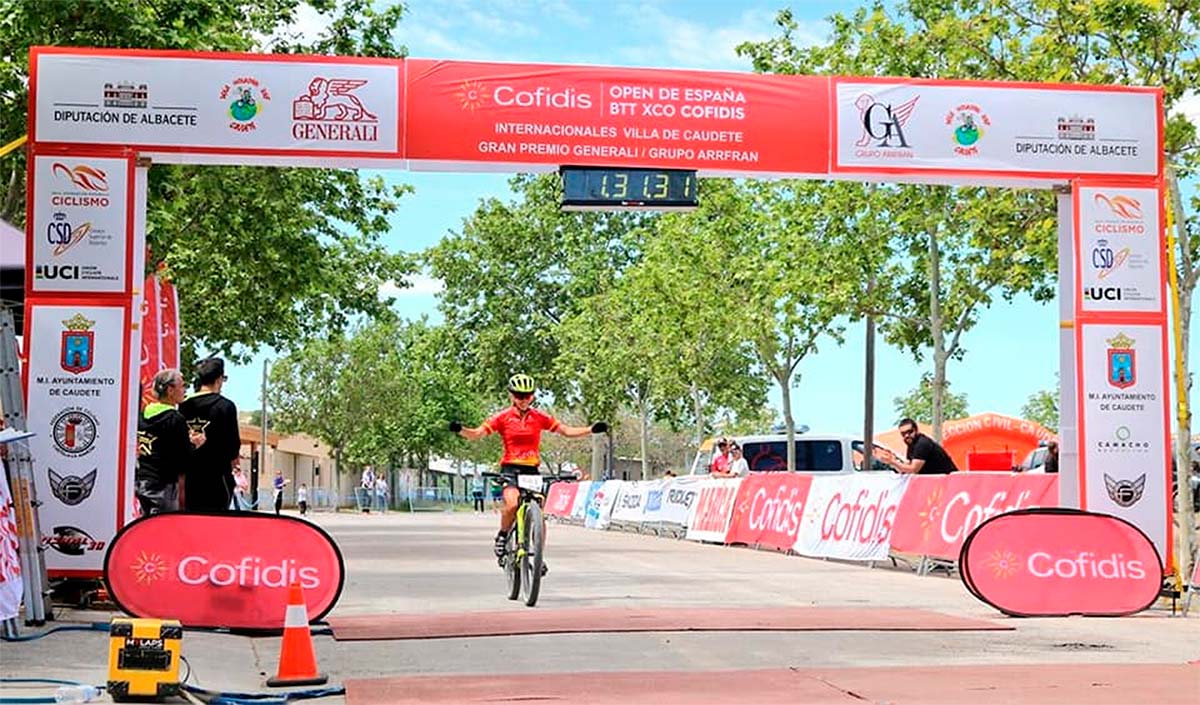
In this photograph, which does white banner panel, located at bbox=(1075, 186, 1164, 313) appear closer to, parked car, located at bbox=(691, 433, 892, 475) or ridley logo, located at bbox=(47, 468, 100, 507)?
ridley logo, located at bbox=(47, 468, 100, 507)

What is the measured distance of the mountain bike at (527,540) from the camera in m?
12.9

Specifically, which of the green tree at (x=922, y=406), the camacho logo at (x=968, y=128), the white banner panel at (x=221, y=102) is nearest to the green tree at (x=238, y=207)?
the white banner panel at (x=221, y=102)

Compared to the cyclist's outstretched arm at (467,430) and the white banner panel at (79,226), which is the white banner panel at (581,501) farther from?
the white banner panel at (79,226)

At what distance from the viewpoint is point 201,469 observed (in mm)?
12180

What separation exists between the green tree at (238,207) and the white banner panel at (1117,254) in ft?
35.2

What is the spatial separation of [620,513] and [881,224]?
9.49 metres

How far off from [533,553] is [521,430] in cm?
106

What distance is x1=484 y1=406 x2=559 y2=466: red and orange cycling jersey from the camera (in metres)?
13.3

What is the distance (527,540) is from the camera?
43.2 ft

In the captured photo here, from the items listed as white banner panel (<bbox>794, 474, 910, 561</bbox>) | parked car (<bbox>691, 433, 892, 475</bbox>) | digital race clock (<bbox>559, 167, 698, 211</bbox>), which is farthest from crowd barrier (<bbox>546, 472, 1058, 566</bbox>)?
parked car (<bbox>691, 433, 892, 475</bbox>)

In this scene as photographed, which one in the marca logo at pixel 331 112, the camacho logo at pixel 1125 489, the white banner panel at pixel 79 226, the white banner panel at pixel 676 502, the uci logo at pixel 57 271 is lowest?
the white banner panel at pixel 676 502

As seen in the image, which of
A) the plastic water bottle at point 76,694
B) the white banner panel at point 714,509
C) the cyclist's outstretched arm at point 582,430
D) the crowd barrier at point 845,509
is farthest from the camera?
the white banner panel at point 714,509

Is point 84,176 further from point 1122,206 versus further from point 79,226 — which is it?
point 1122,206

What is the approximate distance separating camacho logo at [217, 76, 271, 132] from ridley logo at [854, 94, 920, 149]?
5056 mm
